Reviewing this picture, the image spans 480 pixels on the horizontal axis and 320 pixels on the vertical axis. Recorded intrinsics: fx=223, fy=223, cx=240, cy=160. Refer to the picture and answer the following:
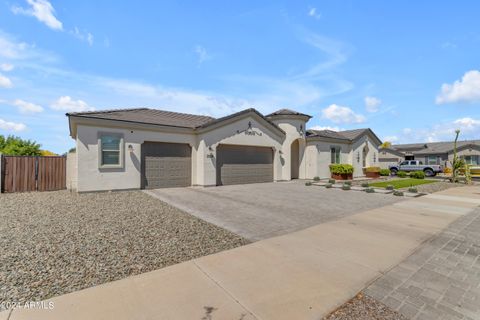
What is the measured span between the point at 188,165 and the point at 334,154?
1389cm

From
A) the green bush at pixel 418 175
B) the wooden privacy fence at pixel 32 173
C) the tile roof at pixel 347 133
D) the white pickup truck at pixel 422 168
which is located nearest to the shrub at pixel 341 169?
the tile roof at pixel 347 133

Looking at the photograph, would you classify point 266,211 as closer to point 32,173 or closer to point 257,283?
point 257,283

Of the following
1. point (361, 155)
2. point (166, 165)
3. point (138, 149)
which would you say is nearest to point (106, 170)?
point (138, 149)

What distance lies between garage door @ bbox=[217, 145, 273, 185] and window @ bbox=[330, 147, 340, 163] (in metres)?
6.91

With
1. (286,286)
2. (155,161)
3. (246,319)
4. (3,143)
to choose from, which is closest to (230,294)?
(246,319)

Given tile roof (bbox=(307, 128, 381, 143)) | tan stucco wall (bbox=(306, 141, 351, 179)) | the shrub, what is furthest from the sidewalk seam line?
tile roof (bbox=(307, 128, 381, 143))

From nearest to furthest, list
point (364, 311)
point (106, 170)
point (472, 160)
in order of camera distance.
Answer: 1. point (364, 311)
2. point (106, 170)
3. point (472, 160)

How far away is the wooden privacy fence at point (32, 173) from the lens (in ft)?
35.4

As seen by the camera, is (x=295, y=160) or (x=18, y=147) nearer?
(x=295, y=160)

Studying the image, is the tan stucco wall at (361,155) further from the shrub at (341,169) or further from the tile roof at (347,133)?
the shrub at (341,169)

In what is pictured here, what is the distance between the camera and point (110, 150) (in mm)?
10930

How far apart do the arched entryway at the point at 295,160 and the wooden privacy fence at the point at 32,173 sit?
16.1 metres

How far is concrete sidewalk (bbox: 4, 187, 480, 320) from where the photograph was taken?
2.48 meters

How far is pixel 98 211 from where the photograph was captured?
7.07 meters
